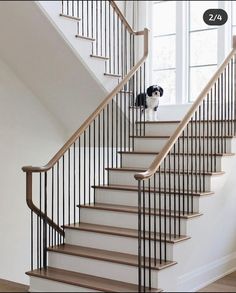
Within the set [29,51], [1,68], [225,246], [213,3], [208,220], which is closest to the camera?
[208,220]

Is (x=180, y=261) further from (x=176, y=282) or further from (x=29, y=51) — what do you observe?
(x=29, y=51)

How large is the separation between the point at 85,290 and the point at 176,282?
2.61 feet

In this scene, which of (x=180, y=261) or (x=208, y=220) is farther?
(x=208, y=220)

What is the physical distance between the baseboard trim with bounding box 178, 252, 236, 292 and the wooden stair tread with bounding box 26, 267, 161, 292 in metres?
0.46

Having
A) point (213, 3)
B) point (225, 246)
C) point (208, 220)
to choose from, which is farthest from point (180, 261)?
point (213, 3)

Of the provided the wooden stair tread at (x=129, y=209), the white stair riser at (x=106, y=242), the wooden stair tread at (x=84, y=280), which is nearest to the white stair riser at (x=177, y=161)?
the wooden stair tread at (x=129, y=209)

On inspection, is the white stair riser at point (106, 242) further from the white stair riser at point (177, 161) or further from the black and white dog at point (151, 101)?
the black and white dog at point (151, 101)

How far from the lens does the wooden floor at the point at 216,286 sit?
15.0ft

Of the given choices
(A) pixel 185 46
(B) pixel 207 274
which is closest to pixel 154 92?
(A) pixel 185 46

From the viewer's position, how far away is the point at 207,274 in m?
4.82

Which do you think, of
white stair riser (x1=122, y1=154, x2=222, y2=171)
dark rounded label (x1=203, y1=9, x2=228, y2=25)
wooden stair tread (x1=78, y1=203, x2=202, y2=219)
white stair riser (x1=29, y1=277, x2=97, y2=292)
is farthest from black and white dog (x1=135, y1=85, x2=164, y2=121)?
white stair riser (x1=29, y1=277, x2=97, y2=292)

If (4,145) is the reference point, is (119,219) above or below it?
below

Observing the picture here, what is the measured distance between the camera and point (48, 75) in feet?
20.0

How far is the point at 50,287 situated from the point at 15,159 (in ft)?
8.03
